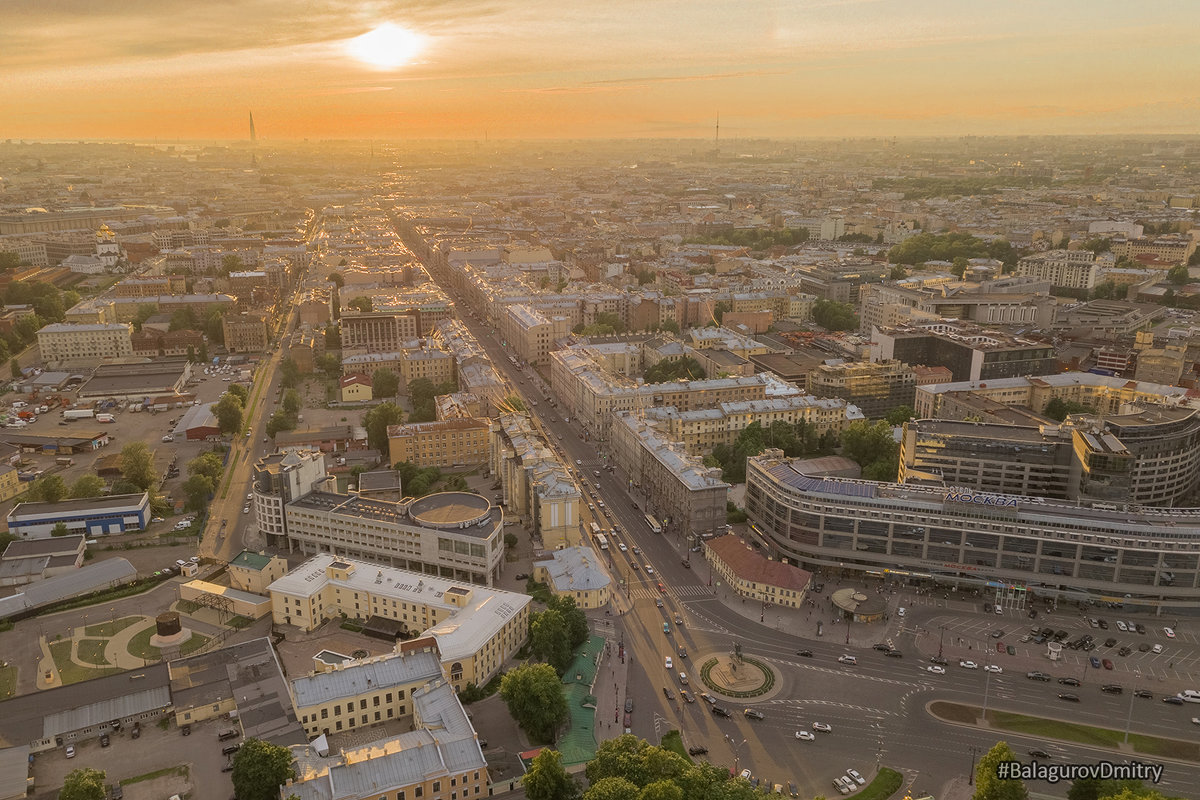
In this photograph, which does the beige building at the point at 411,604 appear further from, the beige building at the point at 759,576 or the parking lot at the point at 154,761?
the beige building at the point at 759,576

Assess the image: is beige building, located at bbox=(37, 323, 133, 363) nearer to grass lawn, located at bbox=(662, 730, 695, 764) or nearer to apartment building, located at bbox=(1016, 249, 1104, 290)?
grass lawn, located at bbox=(662, 730, 695, 764)

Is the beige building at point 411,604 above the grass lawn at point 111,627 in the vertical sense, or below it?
above

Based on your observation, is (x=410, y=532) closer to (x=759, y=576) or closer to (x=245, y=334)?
(x=759, y=576)

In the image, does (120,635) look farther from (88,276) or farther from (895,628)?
(88,276)

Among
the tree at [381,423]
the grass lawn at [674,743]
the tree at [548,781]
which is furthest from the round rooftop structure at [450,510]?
the tree at [548,781]

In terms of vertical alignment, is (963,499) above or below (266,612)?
above

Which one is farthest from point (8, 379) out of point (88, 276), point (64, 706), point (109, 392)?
point (64, 706)
